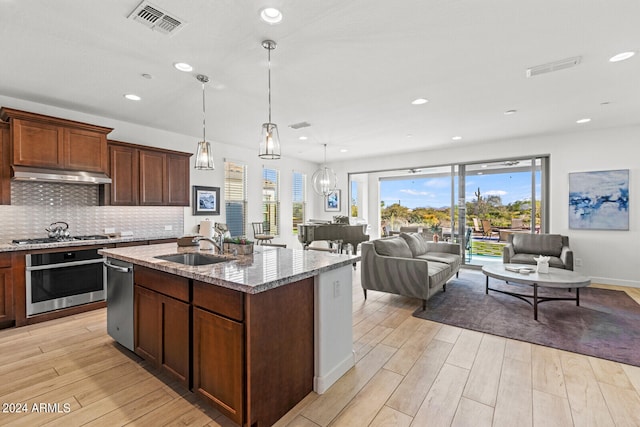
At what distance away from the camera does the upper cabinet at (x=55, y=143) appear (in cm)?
344

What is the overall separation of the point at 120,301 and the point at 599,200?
7.33 meters

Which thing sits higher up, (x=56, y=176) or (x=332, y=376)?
(x=56, y=176)

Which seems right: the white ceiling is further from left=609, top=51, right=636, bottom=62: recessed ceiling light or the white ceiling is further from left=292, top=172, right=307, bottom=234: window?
left=292, top=172, right=307, bottom=234: window

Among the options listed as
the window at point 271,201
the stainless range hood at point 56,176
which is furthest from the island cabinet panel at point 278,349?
the window at point 271,201

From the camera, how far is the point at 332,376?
7.45 ft

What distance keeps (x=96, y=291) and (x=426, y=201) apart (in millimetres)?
7772

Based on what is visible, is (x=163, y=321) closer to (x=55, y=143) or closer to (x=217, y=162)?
(x=55, y=143)

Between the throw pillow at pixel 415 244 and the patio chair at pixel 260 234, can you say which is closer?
the throw pillow at pixel 415 244

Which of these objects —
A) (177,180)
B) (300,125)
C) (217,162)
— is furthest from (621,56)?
(217,162)

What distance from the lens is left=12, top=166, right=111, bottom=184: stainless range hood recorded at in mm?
3451

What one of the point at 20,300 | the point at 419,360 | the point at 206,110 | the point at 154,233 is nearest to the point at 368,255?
the point at 419,360

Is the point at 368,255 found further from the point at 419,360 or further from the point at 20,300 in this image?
the point at 20,300

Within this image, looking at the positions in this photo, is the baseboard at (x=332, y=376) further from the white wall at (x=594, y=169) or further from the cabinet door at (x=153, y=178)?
the white wall at (x=594, y=169)

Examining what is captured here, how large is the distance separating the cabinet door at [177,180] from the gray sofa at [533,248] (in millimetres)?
5793
